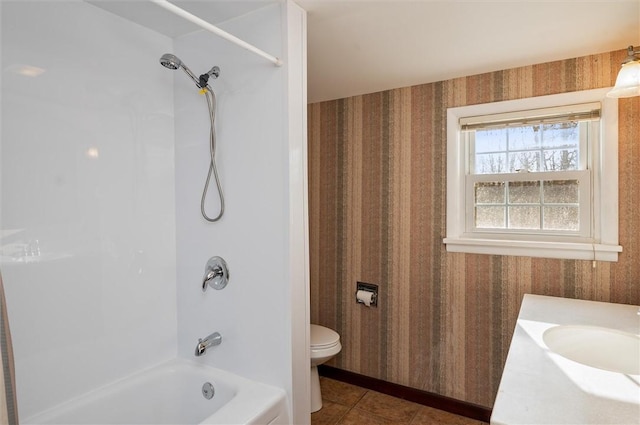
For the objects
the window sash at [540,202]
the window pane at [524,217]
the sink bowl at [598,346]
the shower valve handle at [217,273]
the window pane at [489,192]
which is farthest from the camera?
Answer: the window pane at [489,192]

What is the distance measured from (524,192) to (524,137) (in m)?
0.36

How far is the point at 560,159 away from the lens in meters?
2.21

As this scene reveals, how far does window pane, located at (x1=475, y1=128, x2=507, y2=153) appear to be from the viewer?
2381 mm

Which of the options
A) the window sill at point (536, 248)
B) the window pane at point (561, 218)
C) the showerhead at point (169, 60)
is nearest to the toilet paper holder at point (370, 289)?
the window sill at point (536, 248)

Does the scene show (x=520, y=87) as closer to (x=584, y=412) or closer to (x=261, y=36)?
(x=261, y=36)

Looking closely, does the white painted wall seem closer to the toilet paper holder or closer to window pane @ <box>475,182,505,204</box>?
the toilet paper holder

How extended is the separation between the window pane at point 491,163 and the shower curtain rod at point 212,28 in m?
1.58

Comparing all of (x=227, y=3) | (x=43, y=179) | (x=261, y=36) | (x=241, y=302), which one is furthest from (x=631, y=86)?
(x=43, y=179)

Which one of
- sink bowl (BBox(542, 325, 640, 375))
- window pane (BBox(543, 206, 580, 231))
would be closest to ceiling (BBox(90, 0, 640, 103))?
window pane (BBox(543, 206, 580, 231))

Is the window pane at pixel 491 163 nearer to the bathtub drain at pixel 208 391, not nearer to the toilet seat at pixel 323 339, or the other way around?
the toilet seat at pixel 323 339

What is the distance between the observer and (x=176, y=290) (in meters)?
2.04

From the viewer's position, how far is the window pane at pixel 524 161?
2287 millimetres

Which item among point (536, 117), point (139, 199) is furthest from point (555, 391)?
point (139, 199)

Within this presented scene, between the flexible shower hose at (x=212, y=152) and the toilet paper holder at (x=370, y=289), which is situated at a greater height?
the flexible shower hose at (x=212, y=152)
